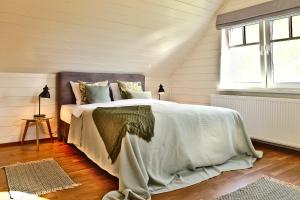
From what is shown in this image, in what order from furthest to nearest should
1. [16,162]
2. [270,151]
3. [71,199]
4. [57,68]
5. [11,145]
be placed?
1. [57,68]
2. [11,145]
3. [270,151]
4. [16,162]
5. [71,199]

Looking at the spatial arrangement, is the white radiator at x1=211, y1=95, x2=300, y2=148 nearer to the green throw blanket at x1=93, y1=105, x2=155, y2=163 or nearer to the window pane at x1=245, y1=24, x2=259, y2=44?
the window pane at x1=245, y1=24, x2=259, y2=44

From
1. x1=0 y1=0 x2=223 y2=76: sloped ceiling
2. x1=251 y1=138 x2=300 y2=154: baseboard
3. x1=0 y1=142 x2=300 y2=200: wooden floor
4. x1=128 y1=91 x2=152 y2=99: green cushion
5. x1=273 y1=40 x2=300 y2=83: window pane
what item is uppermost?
x1=0 y1=0 x2=223 y2=76: sloped ceiling

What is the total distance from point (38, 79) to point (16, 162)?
1388 mm

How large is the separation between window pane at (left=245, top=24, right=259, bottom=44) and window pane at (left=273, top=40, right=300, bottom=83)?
12.7 inches

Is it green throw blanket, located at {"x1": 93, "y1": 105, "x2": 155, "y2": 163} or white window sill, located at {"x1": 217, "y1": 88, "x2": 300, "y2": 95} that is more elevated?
white window sill, located at {"x1": 217, "y1": 88, "x2": 300, "y2": 95}

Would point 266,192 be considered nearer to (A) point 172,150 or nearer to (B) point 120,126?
(A) point 172,150

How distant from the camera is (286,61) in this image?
11.2 feet

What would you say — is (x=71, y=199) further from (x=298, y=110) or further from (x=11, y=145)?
(x=298, y=110)

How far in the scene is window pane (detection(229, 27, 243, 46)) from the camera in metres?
3.96

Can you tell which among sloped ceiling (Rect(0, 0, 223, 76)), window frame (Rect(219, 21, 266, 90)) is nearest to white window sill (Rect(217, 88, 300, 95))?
window frame (Rect(219, 21, 266, 90))

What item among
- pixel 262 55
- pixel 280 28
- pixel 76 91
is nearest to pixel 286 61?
pixel 262 55

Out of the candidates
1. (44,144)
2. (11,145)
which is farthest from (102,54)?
(11,145)

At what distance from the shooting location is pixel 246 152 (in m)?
2.98

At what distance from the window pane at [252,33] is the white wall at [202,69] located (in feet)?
1.11
